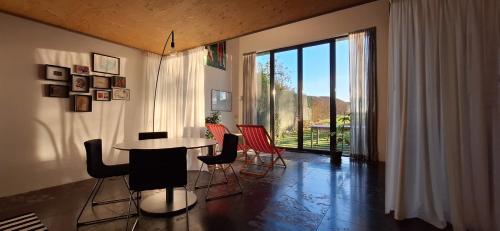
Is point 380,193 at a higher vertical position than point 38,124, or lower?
lower

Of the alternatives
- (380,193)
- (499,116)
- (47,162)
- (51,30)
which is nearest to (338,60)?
(380,193)

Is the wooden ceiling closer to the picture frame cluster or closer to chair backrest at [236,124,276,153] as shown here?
the picture frame cluster

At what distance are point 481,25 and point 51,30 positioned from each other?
16.6ft

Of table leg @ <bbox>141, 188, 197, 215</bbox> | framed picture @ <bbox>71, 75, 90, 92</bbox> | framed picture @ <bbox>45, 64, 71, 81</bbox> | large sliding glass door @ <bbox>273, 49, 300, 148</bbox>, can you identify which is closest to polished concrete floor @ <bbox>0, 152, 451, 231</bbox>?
table leg @ <bbox>141, 188, 197, 215</bbox>

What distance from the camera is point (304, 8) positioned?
2.78 metres

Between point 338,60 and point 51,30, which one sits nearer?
point 51,30

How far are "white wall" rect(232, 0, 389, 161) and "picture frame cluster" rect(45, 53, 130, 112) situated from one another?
3720mm

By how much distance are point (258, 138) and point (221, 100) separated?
9.70 feet

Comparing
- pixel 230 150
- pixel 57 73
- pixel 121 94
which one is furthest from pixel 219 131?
pixel 57 73

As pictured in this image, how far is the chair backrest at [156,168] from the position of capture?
204 cm

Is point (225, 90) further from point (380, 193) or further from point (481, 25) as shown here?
point (481, 25)

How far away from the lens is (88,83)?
3787 millimetres

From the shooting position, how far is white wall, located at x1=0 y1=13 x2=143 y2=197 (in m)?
3.01

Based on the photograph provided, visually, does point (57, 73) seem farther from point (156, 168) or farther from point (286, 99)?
point (286, 99)
